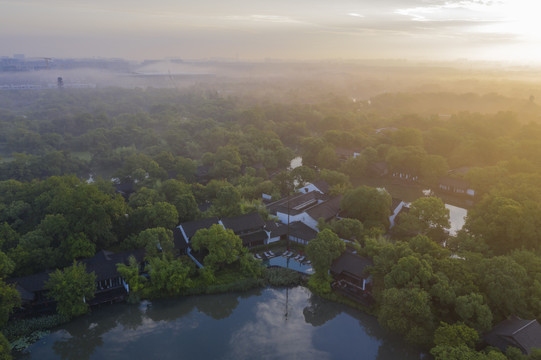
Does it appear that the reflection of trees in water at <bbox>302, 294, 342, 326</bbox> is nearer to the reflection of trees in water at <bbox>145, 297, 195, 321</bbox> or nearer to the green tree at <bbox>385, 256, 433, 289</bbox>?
the green tree at <bbox>385, 256, 433, 289</bbox>

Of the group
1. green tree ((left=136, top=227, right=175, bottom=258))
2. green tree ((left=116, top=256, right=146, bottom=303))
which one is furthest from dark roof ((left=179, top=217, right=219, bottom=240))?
green tree ((left=116, top=256, right=146, bottom=303))

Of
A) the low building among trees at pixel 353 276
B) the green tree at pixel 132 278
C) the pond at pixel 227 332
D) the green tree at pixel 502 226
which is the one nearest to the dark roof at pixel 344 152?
the green tree at pixel 502 226

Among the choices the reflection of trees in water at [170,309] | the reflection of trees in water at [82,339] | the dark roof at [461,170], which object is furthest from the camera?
the dark roof at [461,170]

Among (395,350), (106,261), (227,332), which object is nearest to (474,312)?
(395,350)

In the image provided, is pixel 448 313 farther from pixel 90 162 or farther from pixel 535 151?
pixel 90 162

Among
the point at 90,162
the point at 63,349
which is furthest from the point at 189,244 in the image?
the point at 90,162

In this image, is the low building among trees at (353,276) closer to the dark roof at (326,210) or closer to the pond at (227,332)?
the pond at (227,332)
